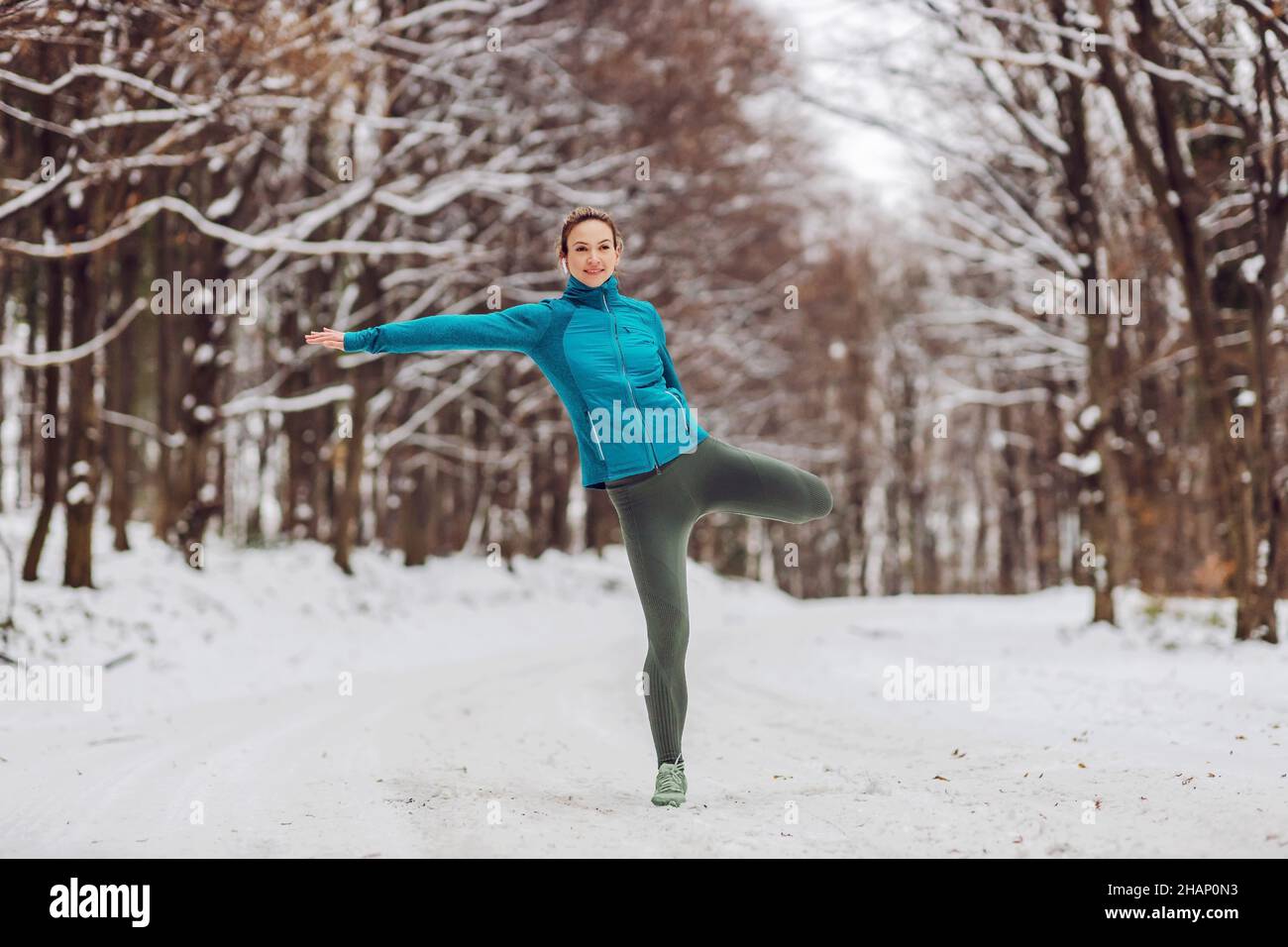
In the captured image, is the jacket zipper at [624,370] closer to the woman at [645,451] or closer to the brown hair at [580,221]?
the woman at [645,451]

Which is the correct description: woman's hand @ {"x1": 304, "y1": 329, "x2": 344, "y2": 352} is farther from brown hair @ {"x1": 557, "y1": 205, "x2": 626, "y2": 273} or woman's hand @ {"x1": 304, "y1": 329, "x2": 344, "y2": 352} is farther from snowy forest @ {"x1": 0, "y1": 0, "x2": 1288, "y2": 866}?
brown hair @ {"x1": 557, "y1": 205, "x2": 626, "y2": 273}

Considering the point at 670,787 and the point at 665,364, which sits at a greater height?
the point at 665,364

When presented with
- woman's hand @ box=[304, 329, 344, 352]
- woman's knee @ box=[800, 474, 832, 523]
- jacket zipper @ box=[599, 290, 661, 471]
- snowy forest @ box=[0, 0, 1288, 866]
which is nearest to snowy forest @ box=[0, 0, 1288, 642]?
snowy forest @ box=[0, 0, 1288, 866]

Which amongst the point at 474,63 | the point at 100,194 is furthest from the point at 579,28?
the point at 100,194

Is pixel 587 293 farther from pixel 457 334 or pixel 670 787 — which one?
pixel 670 787

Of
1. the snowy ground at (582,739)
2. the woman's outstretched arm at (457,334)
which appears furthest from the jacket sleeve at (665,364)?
the snowy ground at (582,739)

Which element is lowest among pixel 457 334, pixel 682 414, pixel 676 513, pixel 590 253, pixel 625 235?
pixel 676 513

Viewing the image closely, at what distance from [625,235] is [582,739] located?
47.0 ft

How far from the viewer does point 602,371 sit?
4379 mm

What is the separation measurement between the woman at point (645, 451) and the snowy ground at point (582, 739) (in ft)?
2.31

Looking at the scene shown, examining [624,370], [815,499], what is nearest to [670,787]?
[815,499]

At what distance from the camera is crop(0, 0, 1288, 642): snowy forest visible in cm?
1002

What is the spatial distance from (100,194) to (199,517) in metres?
4.59
